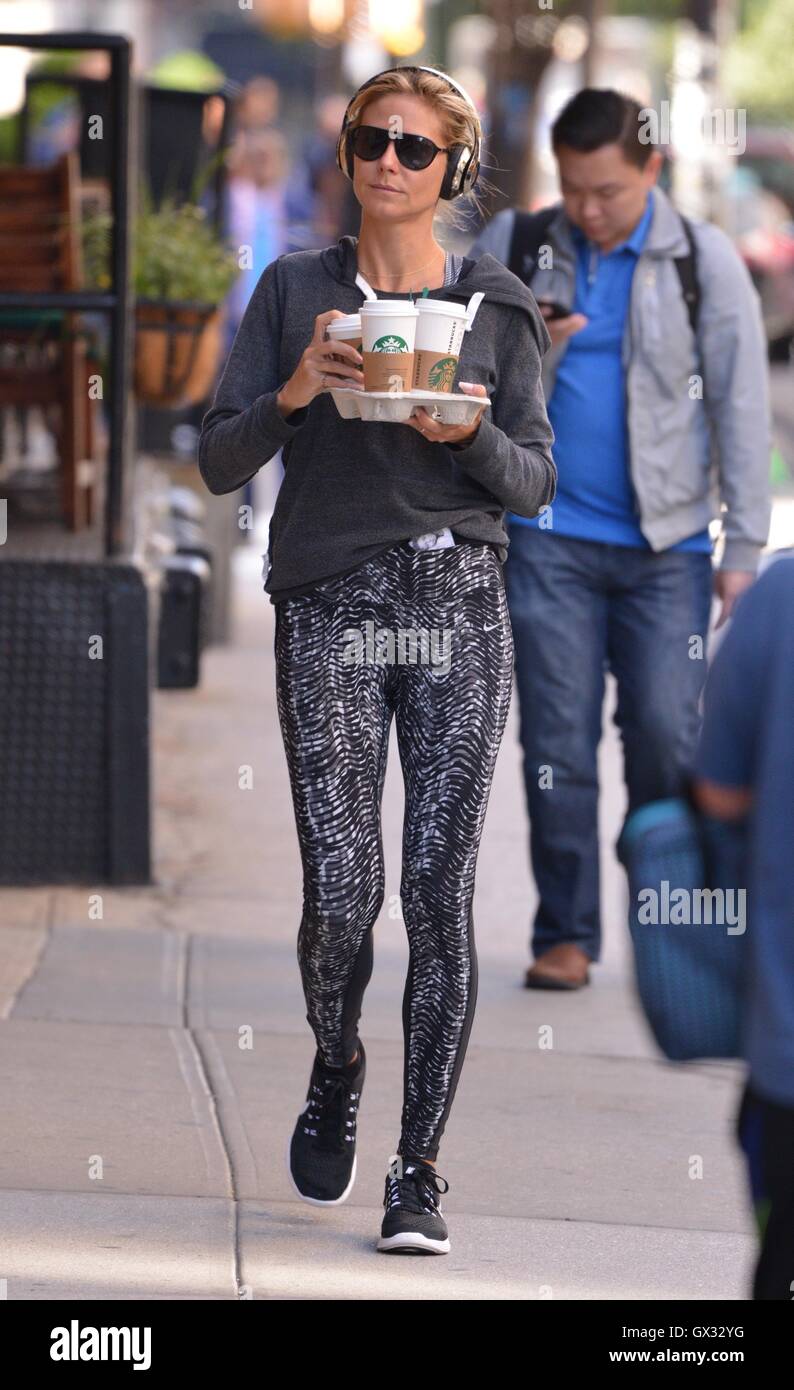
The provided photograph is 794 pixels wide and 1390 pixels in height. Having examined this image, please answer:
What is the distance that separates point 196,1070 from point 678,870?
2475mm

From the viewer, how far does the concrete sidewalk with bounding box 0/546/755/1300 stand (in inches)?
142

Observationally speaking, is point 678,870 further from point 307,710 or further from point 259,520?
point 259,520

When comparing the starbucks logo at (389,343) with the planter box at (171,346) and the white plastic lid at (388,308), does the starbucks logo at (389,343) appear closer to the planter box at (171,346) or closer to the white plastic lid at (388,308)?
the white plastic lid at (388,308)

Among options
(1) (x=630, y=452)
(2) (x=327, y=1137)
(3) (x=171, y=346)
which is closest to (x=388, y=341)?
(2) (x=327, y=1137)

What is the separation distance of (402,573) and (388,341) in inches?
17.9

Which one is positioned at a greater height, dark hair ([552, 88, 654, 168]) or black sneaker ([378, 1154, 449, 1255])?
dark hair ([552, 88, 654, 168])

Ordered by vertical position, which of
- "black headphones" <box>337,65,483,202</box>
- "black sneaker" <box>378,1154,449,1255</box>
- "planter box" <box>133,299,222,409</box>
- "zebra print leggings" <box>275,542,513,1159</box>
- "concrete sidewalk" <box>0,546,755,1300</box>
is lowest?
"concrete sidewalk" <box>0,546,755,1300</box>

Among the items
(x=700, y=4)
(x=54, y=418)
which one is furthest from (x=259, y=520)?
(x=700, y=4)

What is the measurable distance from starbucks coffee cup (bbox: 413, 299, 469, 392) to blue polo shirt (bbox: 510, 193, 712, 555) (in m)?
1.96

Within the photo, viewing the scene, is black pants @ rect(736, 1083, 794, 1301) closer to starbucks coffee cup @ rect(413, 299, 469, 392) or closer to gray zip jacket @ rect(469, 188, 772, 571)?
starbucks coffee cup @ rect(413, 299, 469, 392)

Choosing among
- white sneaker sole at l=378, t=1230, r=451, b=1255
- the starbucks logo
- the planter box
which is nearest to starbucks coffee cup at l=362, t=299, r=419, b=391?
the starbucks logo

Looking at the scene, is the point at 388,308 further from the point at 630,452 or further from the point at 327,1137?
the point at 630,452

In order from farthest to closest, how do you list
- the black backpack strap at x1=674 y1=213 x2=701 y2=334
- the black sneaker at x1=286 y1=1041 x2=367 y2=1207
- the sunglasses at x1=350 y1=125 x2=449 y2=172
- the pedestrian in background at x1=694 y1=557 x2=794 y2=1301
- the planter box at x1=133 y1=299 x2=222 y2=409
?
1. the planter box at x1=133 y1=299 x2=222 y2=409
2. the black backpack strap at x1=674 y1=213 x2=701 y2=334
3. the black sneaker at x1=286 y1=1041 x2=367 y2=1207
4. the sunglasses at x1=350 y1=125 x2=449 y2=172
5. the pedestrian in background at x1=694 y1=557 x2=794 y2=1301

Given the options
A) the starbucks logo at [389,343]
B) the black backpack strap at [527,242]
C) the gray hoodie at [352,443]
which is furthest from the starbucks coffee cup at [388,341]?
the black backpack strap at [527,242]
